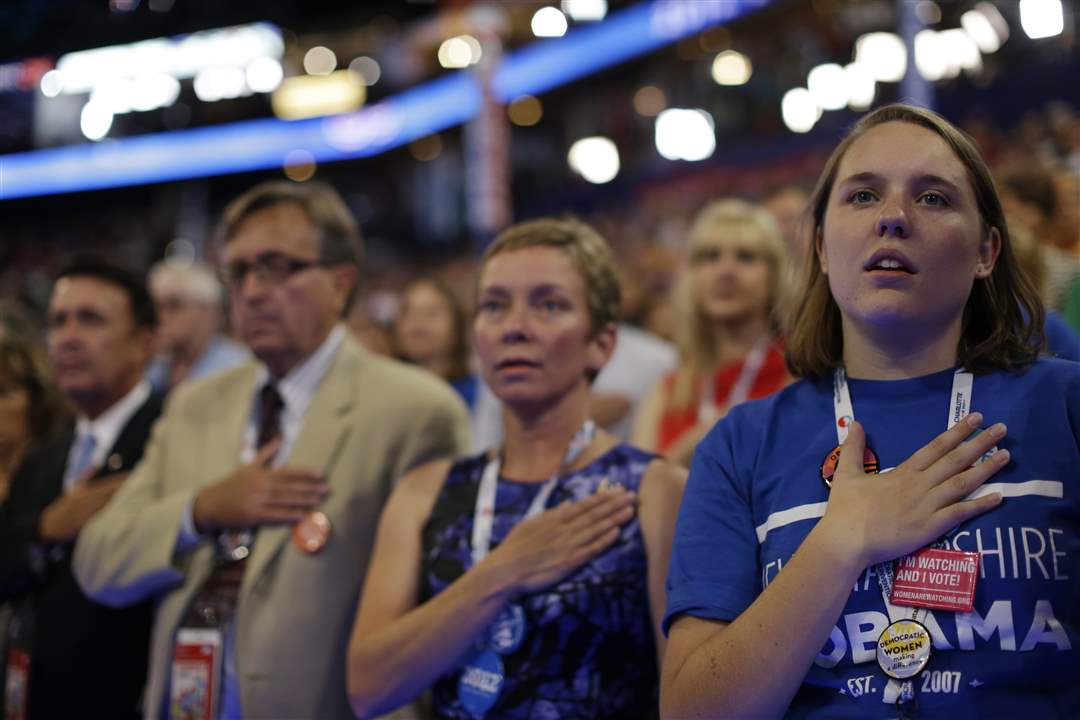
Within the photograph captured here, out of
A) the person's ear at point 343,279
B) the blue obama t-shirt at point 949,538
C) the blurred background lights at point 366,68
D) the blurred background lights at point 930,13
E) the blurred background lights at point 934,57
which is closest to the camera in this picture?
the blue obama t-shirt at point 949,538

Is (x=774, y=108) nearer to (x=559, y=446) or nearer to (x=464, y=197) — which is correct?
(x=464, y=197)

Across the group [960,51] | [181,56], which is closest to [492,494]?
[960,51]

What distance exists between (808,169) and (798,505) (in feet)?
33.9

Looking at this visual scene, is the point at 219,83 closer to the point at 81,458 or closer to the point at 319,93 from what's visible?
the point at 319,93

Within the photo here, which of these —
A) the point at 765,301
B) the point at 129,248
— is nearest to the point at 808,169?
the point at 765,301

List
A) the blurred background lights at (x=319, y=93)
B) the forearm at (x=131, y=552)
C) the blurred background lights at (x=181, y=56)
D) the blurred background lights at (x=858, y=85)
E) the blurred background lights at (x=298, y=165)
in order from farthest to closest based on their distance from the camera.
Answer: the blurred background lights at (x=298, y=165) → the blurred background lights at (x=319, y=93) → the blurred background lights at (x=181, y=56) → the blurred background lights at (x=858, y=85) → the forearm at (x=131, y=552)

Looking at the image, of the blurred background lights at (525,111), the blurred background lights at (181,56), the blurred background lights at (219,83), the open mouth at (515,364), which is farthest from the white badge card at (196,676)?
the blurred background lights at (219,83)

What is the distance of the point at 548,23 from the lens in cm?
1590

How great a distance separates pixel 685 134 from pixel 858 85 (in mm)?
2858

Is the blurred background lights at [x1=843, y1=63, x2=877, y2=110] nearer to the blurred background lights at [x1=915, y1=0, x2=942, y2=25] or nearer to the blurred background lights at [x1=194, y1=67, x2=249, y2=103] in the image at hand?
the blurred background lights at [x1=915, y1=0, x2=942, y2=25]

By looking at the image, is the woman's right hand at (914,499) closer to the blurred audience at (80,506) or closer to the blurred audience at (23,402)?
the blurred audience at (80,506)

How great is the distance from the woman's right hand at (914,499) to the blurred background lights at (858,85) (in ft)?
37.3

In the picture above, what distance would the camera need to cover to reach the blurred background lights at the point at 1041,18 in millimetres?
9023

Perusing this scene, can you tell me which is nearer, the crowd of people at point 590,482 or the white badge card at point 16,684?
the crowd of people at point 590,482
